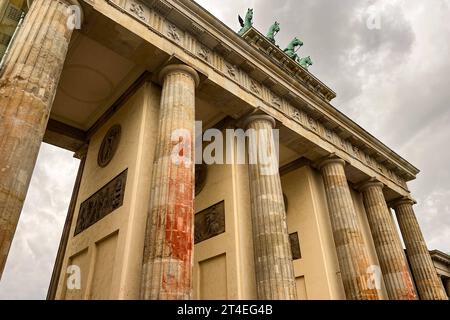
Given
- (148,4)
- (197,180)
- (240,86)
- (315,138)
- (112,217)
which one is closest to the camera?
(112,217)

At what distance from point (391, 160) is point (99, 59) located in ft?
52.0

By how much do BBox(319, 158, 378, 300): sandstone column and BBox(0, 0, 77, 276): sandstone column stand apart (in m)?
11.3

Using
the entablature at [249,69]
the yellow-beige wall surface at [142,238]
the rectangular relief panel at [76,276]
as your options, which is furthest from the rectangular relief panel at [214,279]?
the entablature at [249,69]

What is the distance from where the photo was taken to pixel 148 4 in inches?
389

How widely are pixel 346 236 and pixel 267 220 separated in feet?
15.9

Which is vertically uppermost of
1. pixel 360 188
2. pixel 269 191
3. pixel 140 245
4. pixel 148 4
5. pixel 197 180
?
pixel 148 4

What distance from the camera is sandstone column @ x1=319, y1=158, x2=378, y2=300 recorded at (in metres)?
12.1

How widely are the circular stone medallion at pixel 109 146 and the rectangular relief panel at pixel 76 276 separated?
300cm

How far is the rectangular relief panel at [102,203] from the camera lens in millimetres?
9273

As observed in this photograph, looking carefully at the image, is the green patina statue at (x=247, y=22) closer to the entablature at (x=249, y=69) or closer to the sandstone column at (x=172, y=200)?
the entablature at (x=249, y=69)

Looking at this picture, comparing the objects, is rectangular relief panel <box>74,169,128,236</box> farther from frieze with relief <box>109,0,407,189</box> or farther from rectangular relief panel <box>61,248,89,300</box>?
frieze with relief <box>109,0,407,189</box>

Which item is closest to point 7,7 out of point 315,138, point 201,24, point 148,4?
point 148,4

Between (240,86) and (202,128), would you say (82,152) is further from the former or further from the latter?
(240,86)

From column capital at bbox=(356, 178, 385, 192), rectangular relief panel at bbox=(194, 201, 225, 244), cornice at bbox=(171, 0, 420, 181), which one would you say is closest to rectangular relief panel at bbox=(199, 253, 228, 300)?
rectangular relief panel at bbox=(194, 201, 225, 244)
